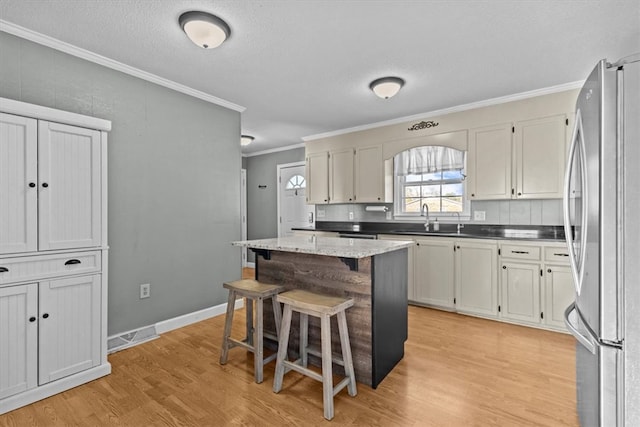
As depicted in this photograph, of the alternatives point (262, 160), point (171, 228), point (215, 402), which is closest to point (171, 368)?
point (215, 402)

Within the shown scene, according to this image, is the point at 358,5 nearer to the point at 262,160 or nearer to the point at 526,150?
the point at 526,150

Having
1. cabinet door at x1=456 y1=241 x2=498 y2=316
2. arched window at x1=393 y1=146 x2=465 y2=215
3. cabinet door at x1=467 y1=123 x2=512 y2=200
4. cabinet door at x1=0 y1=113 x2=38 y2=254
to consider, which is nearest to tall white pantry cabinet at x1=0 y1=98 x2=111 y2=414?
cabinet door at x1=0 y1=113 x2=38 y2=254

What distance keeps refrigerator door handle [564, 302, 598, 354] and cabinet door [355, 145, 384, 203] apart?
299 centimetres

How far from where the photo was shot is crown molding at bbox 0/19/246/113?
2.26 meters

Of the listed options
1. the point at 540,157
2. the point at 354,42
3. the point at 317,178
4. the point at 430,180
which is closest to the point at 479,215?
the point at 430,180

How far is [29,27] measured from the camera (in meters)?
2.25

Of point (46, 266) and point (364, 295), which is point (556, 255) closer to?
point (364, 295)

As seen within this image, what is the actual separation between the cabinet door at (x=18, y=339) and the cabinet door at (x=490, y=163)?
4167 mm

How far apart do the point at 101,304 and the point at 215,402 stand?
1109 millimetres

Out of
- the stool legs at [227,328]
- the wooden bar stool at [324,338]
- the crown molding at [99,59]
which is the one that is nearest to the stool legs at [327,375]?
the wooden bar stool at [324,338]

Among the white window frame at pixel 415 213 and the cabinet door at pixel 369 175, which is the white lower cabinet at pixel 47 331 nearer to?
the cabinet door at pixel 369 175

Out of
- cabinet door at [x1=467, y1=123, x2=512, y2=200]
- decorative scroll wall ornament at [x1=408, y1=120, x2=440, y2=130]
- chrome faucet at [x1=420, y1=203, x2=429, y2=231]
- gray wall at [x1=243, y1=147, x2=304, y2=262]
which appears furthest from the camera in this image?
gray wall at [x1=243, y1=147, x2=304, y2=262]

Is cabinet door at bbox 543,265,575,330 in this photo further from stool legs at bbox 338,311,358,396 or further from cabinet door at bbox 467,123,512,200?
stool legs at bbox 338,311,358,396

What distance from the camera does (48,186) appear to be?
2.09 meters
